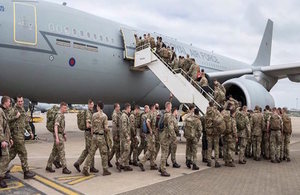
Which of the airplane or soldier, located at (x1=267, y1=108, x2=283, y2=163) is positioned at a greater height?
the airplane

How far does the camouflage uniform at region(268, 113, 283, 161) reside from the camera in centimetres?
899

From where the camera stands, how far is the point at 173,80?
454 inches

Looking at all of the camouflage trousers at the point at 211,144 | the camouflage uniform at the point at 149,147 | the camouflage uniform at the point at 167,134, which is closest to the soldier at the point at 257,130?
the camouflage trousers at the point at 211,144

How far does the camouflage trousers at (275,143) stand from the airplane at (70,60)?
164 inches

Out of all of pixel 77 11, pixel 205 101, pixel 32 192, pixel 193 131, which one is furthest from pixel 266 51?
pixel 32 192

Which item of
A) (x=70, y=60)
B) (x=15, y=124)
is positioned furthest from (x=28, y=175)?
(x=70, y=60)

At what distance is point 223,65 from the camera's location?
21141 millimetres

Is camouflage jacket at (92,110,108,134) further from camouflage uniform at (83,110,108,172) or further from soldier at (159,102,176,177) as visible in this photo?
soldier at (159,102,176,177)

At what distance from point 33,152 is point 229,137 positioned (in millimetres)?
6080

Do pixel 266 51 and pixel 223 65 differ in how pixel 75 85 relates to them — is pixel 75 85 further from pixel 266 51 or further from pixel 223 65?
pixel 266 51

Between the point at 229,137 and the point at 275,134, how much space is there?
1.92 metres

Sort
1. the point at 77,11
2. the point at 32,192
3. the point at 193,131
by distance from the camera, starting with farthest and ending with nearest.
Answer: the point at 77,11
the point at 193,131
the point at 32,192

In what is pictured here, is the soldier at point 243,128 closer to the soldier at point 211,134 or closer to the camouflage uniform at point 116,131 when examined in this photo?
the soldier at point 211,134

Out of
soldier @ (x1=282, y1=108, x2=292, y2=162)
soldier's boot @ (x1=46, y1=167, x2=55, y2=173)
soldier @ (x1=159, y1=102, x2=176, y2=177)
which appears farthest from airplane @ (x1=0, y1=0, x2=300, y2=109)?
soldier @ (x1=159, y1=102, x2=176, y2=177)
